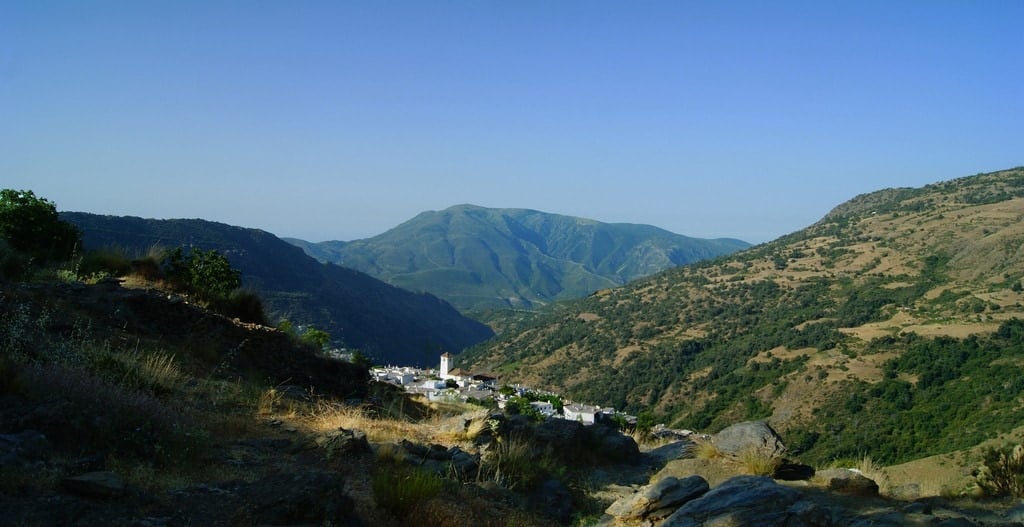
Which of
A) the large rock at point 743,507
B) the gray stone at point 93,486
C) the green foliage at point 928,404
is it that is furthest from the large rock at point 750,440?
the green foliage at point 928,404

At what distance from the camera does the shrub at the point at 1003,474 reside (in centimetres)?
744

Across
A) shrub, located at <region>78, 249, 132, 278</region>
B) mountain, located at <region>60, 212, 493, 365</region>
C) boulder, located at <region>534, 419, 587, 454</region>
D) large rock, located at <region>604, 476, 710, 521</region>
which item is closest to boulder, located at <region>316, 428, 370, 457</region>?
large rock, located at <region>604, 476, 710, 521</region>

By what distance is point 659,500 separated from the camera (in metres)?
6.93

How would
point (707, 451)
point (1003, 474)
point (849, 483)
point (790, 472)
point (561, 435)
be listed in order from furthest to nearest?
point (561, 435) → point (707, 451) → point (790, 472) → point (849, 483) → point (1003, 474)

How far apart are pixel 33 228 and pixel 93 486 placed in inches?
519

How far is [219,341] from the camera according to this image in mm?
11141

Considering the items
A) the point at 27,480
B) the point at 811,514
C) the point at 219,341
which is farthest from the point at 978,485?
the point at 219,341

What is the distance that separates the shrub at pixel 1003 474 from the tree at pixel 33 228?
17.4 metres

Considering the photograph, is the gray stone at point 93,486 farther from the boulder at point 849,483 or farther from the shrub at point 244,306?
the shrub at point 244,306

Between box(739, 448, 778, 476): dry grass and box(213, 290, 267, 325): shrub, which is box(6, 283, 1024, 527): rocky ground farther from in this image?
box(213, 290, 267, 325): shrub

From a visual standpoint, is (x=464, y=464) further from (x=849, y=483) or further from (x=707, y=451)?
(x=849, y=483)

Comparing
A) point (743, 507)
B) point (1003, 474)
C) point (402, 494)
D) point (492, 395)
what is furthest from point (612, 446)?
point (492, 395)

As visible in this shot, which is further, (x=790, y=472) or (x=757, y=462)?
(x=757, y=462)

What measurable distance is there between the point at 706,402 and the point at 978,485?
57.7 metres
